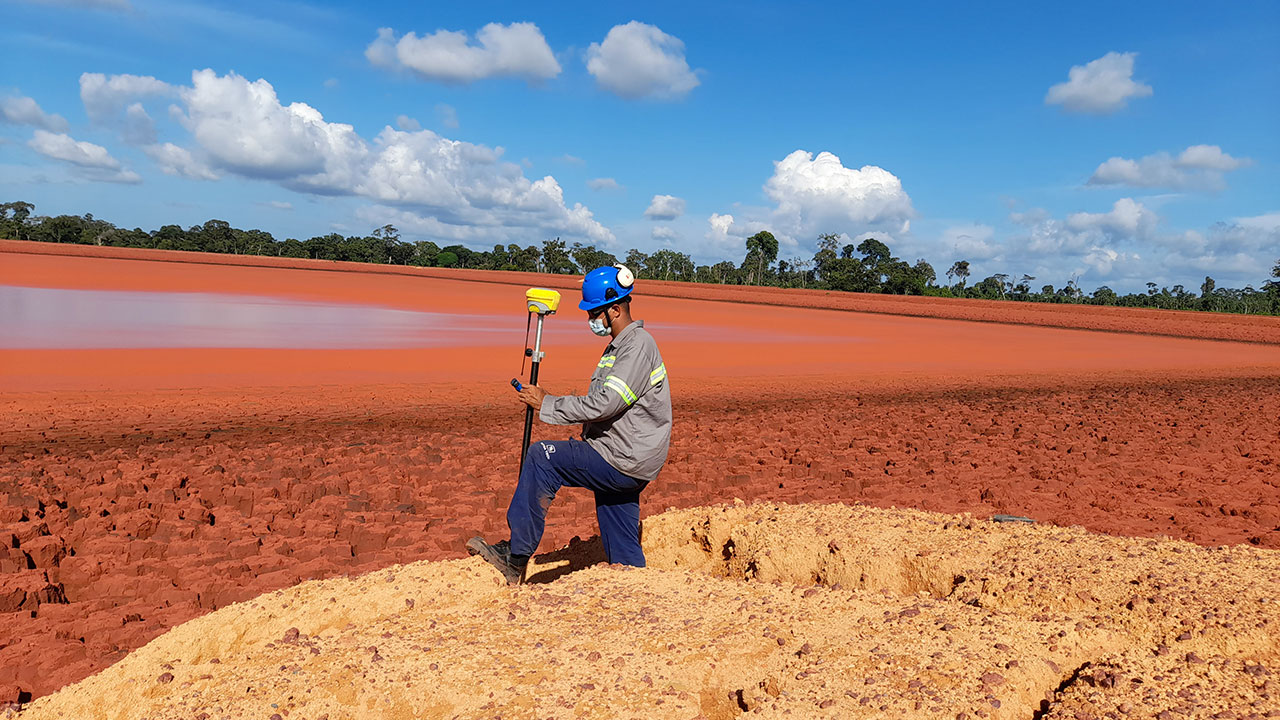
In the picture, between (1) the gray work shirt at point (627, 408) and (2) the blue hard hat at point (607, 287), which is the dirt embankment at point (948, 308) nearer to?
(2) the blue hard hat at point (607, 287)

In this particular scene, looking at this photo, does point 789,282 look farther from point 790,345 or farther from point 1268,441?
point 1268,441

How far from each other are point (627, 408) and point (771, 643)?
4.78ft

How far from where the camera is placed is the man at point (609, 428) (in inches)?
168

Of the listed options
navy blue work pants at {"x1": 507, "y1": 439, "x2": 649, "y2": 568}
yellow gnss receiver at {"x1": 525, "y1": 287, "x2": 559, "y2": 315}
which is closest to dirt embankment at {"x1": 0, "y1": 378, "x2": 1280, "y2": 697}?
navy blue work pants at {"x1": 507, "y1": 439, "x2": 649, "y2": 568}

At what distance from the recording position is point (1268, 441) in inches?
434

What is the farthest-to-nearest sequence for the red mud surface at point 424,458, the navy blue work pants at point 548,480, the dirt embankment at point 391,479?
1. the red mud surface at point 424,458
2. the dirt embankment at point 391,479
3. the navy blue work pants at point 548,480

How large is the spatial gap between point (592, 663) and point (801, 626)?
0.94 meters

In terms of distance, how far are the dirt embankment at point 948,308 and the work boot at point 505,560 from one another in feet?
114

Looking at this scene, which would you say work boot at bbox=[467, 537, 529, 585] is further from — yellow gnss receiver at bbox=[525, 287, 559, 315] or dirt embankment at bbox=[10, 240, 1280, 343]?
dirt embankment at bbox=[10, 240, 1280, 343]

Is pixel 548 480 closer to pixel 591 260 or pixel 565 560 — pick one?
pixel 565 560

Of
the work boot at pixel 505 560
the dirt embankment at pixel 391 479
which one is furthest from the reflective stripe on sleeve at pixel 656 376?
the dirt embankment at pixel 391 479

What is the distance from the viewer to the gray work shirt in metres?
4.20

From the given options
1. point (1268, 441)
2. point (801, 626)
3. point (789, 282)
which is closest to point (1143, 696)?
point (801, 626)

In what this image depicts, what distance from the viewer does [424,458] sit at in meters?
8.88
